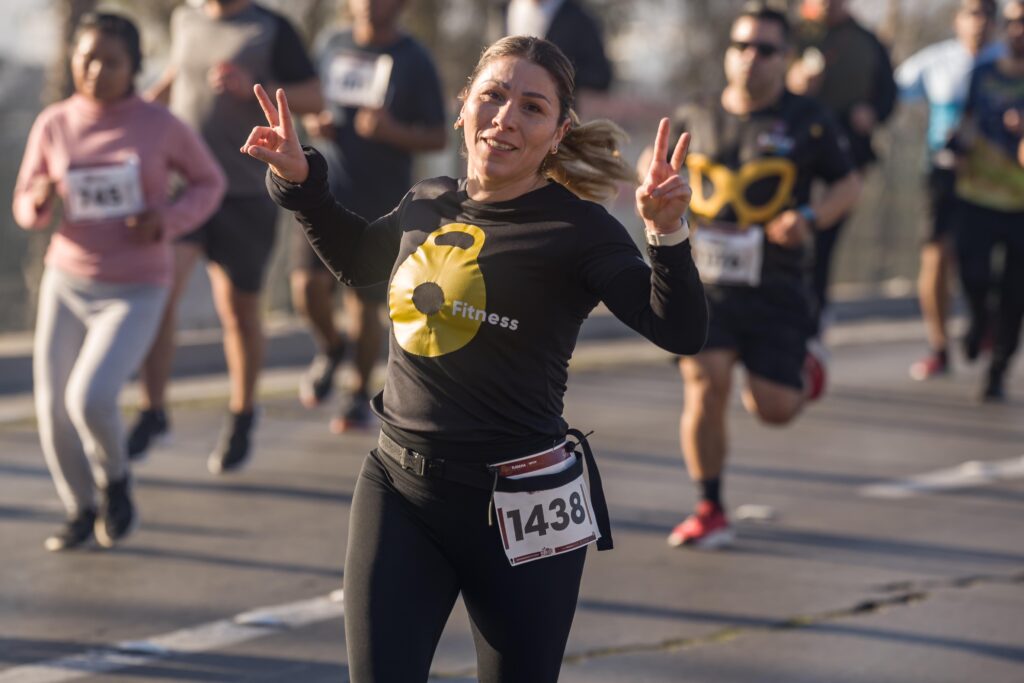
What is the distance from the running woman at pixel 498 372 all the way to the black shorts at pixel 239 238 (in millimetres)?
4342

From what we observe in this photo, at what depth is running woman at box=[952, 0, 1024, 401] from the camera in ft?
34.7

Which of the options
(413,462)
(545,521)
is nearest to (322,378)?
(413,462)

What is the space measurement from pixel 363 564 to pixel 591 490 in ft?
1.82

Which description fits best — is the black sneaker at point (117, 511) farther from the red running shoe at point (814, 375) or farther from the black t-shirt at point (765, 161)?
the red running shoe at point (814, 375)

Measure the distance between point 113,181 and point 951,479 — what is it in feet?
14.0

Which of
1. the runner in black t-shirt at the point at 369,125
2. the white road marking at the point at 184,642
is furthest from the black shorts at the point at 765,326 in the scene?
the runner in black t-shirt at the point at 369,125

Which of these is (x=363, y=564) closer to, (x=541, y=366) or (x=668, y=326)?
(x=541, y=366)

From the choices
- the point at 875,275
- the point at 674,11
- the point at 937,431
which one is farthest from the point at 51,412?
the point at 674,11

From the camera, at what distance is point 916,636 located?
5906 mm

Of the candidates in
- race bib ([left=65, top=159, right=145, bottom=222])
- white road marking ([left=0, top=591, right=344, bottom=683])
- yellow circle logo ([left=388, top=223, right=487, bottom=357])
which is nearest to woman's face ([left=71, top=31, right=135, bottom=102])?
race bib ([left=65, top=159, right=145, bottom=222])

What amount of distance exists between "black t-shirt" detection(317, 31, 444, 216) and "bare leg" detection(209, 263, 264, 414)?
46.7 inches

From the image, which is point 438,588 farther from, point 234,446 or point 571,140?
point 234,446

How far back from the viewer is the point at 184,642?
219 inches

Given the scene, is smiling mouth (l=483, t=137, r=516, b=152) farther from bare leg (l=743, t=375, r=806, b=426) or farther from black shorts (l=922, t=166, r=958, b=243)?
black shorts (l=922, t=166, r=958, b=243)
